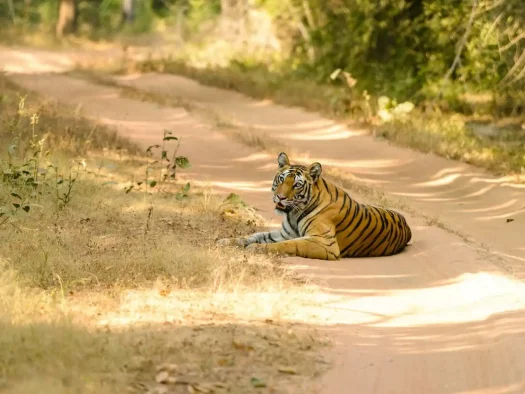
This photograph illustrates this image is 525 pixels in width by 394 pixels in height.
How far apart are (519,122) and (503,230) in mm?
7966

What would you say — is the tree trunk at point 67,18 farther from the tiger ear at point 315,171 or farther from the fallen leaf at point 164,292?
the fallen leaf at point 164,292

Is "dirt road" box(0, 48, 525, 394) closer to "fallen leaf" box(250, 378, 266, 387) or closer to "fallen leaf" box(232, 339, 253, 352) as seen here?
"fallen leaf" box(250, 378, 266, 387)

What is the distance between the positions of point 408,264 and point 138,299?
3245 millimetres

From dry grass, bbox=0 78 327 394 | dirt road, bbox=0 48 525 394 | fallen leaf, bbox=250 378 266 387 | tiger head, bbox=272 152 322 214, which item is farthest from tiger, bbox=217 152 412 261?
fallen leaf, bbox=250 378 266 387

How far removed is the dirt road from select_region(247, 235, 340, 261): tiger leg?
0.56 ft

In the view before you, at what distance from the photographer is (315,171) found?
965 cm

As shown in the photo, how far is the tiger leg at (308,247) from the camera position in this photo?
30.2ft

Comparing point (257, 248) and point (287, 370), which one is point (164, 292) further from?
point (257, 248)

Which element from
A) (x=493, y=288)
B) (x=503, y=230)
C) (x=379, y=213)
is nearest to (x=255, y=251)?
(x=379, y=213)

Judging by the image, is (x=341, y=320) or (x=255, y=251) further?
(x=255, y=251)

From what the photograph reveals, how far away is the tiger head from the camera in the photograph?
954cm

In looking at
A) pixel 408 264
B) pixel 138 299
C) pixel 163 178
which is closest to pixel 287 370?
pixel 138 299

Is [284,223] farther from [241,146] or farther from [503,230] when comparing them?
[241,146]

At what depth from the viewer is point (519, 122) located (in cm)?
1983
